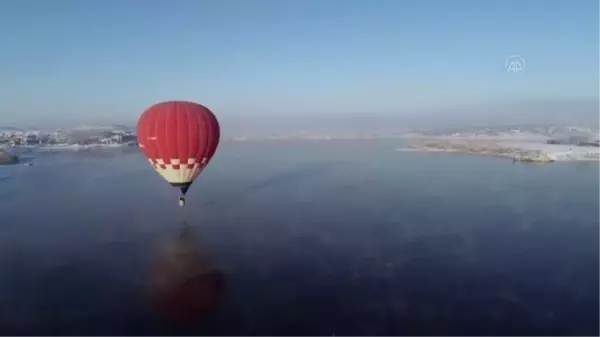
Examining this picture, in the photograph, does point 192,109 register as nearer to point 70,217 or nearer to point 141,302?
point 141,302

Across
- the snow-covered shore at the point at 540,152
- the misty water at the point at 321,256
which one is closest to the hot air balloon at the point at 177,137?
the misty water at the point at 321,256

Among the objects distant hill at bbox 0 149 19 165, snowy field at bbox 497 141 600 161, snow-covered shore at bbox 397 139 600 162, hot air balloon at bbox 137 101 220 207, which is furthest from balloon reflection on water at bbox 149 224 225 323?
distant hill at bbox 0 149 19 165

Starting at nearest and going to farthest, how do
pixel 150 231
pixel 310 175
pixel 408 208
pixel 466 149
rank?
pixel 150 231 → pixel 408 208 → pixel 310 175 → pixel 466 149

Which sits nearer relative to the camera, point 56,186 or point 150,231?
point 150,231

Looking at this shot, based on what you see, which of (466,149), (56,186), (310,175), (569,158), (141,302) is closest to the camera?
(141,302)

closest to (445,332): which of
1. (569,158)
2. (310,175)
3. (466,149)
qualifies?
(310,175)

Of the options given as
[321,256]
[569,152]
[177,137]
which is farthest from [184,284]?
[569,152]

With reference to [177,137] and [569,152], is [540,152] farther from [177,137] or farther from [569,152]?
[177,137]

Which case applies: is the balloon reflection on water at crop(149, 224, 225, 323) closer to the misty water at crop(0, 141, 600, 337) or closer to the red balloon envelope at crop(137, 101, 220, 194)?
the misty water at crop(0, 141, 600, 337)
